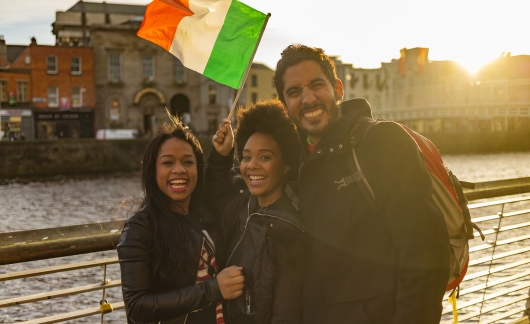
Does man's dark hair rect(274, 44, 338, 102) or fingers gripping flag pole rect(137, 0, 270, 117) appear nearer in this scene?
man's dark hair rect(274, 44, 338, 102)

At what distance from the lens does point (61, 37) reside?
42.9 m

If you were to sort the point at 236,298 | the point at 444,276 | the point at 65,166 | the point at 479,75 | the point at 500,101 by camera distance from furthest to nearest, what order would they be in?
the point at 65,166
the point at 479,75
the point at 500,101
the point at 236,298
the point at 444,276

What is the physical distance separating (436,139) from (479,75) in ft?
119

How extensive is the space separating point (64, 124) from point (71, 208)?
17.8 metres

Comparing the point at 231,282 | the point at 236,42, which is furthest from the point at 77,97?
the point at 231,282

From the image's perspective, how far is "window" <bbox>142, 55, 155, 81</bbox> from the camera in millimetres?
40250

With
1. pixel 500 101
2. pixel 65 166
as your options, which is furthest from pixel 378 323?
pixel 65 166

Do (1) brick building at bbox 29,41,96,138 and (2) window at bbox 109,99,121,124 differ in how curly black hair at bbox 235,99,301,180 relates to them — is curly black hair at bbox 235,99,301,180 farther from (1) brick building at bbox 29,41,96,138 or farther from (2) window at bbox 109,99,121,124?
(2) window at bbox 109,99,121,124

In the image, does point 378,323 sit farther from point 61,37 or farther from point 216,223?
point 61,37

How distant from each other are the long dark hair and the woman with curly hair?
165 mm

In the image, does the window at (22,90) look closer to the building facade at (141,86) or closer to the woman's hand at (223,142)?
the building facade at (141,86)

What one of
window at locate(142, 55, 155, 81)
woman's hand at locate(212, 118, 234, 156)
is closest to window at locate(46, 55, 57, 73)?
window at locate(142, 55, 155, 81)

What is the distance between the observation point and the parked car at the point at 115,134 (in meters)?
35.7

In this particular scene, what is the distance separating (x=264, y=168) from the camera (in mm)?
2092
